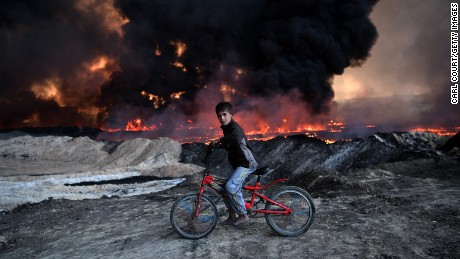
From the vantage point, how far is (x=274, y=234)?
6309 millimetres

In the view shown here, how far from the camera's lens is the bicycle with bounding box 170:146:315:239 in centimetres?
607

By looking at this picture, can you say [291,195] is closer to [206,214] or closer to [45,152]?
[206,214]

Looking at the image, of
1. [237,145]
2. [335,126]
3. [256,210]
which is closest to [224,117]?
[237,145]

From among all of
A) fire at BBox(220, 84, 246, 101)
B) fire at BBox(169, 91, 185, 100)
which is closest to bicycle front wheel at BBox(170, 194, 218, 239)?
fire at BBox(220, 84, 246, 101)

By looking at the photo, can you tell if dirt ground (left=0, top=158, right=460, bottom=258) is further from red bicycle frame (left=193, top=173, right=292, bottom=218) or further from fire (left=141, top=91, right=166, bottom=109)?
fire (left=141, top=91, right=166, bottom=109)

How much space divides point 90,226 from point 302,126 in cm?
3510

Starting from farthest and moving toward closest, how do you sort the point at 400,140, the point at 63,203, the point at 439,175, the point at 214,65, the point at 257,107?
the point at 214,65 → the point at 257,107 → the point at 400,140 → the point at 439,175 → the point at 63,203

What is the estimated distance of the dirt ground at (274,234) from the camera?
565 centimetres

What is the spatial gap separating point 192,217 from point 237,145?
1.61 m

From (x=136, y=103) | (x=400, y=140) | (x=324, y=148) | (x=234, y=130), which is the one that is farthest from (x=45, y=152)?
(x=234, y=130)

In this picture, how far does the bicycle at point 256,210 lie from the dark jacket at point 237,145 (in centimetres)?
38

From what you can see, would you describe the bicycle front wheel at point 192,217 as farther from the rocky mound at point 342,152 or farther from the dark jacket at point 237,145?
the rocky mound at point 342,152

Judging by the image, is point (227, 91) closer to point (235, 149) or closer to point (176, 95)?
point (176, 95)

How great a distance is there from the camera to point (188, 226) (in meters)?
6.43
